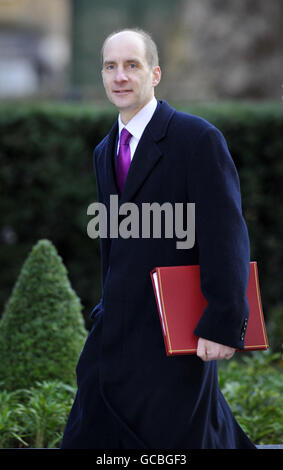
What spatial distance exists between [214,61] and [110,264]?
1001 cm

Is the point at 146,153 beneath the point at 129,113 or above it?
beneath

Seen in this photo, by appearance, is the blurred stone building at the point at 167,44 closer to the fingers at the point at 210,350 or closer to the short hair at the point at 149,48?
the short hair at the point at 149,48

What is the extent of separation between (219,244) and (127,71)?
0.74 m

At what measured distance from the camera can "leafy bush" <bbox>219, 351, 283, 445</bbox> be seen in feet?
13.2

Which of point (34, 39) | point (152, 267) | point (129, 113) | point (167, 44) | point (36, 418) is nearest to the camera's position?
point (152, 267)

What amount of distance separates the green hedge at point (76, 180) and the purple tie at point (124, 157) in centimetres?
422

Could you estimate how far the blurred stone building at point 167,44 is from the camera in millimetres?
11930

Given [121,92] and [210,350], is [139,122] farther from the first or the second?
[210,350]

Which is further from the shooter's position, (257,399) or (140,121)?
(257,399)

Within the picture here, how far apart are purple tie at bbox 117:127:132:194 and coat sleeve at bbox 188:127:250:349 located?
1.02 ft

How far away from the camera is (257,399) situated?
426 cm

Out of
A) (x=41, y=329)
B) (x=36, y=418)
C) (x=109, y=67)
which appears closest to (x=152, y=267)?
(x=109, y=67)
